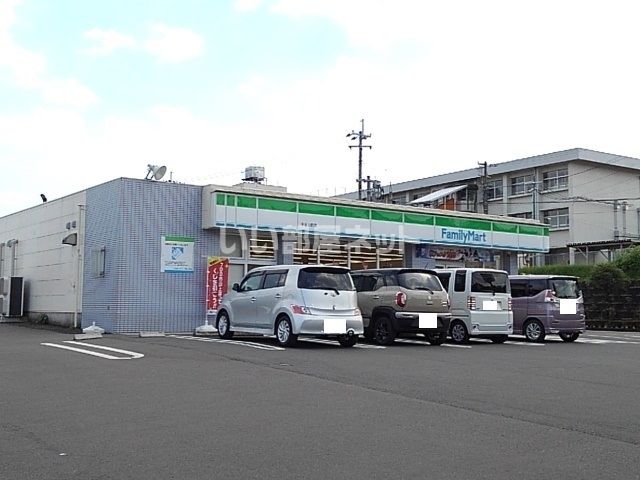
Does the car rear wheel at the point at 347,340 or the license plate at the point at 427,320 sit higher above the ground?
the license plate at the point at 427,320

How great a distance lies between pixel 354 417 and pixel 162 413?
1.93 m

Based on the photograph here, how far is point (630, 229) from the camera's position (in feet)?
164

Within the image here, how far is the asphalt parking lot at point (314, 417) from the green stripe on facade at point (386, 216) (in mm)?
11099

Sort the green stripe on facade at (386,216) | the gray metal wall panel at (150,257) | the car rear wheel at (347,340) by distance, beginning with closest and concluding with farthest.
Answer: the car rear wheel at (347,340)
the gray metal wall panel at (150,257)
the green stripe on facade at (386,216)

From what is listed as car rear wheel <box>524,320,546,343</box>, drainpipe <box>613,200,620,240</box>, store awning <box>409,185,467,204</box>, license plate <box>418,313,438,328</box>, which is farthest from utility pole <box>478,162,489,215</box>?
license plate <box>418,313,438,328</box>

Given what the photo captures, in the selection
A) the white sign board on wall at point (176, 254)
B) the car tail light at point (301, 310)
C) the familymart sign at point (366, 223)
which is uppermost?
the familymart sign at point (366, 223)

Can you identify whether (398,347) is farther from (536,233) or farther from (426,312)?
(536,233)

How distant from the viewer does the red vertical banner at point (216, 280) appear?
821 inches

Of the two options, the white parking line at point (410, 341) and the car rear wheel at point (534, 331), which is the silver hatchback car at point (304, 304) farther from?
the car rear wheel at point (534, 331)

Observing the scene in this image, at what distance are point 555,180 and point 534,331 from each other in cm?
3168

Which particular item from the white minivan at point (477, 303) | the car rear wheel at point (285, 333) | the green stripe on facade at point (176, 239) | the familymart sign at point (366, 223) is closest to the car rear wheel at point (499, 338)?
the white minivan at point (477, 303)

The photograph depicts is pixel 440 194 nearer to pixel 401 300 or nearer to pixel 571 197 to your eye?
pixel 571 197

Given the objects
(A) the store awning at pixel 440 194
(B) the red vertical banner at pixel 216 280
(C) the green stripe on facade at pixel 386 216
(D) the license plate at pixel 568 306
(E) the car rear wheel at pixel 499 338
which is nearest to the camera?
(E) the car rear wheel at pixel 499 338

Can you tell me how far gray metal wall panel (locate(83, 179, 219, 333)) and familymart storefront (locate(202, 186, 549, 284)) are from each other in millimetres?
616
